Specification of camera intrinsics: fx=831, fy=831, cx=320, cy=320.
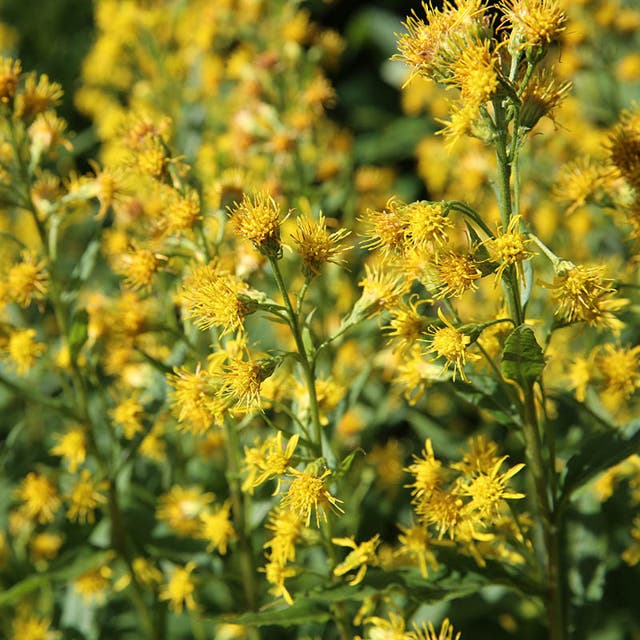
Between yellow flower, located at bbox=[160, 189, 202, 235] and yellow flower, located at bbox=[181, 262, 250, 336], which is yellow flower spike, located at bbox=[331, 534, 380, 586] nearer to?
yellow flower, located at bbox=[181, 262, 250, 336]

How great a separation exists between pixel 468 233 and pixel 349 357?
1.33 meters

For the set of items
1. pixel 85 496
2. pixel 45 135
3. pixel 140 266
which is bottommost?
pixel 85 496

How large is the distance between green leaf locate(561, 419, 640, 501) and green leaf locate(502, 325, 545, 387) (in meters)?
0.24

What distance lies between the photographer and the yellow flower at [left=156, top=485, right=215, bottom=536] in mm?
2189

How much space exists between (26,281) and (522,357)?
4.14 feet

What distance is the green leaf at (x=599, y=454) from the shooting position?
1.55 m

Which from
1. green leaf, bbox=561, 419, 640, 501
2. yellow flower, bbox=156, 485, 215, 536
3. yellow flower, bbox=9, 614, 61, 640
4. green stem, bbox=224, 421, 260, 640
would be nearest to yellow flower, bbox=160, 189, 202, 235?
green stem, bbox=224, 421, 260, 640

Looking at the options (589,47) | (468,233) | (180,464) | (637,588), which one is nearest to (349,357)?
(180,464)

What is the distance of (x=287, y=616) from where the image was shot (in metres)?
1.59

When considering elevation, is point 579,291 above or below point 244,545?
above

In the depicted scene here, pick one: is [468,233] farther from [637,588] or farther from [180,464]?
[180,464]

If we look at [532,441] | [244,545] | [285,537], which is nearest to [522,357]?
[532,441]

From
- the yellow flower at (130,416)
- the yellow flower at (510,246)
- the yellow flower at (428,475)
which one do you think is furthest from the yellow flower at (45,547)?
the yellow flower at (510,246)

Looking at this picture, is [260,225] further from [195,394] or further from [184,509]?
[184,509]
